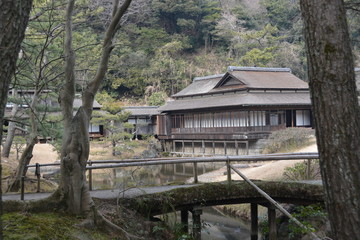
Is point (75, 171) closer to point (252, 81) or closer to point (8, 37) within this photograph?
point (8, 37)

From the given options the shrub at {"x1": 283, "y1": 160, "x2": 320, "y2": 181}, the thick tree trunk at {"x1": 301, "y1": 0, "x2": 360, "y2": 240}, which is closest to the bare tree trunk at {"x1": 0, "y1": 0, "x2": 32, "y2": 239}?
the thick tree trunk at {"x1": 301, "y1": 0, "x2": 360, "y2": 240}

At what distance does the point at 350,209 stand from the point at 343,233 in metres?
0.18

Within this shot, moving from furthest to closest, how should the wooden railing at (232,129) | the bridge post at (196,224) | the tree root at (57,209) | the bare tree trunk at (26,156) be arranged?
the wooden railing at (232,129) → the bare tree trunk at (26,156) → the bridge post at (196,224) → the tree root at (57,209)

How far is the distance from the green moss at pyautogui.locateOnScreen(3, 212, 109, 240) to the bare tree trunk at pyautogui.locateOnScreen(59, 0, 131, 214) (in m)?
0.27

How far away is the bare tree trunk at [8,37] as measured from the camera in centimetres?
236

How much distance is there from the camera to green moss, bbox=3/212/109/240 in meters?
4.26

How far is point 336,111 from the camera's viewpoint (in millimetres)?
2652

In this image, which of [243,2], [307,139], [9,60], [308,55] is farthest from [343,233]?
[243,2]

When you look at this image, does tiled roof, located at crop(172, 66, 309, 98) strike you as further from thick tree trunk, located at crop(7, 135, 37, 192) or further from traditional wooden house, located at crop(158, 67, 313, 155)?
thick tree trunk, located at crop(7, 135, 37, 192)

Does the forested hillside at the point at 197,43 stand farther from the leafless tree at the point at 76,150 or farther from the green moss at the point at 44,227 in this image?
the green moss at the point at 44,227

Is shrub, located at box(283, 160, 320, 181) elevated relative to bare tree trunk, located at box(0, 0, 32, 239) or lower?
lower

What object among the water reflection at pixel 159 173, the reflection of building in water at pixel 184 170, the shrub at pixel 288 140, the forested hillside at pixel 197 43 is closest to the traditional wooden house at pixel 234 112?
the shrub at pixel 288 140

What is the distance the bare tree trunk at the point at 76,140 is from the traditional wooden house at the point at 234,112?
20.5 m

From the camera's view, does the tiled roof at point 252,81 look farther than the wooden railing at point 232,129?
Yes
